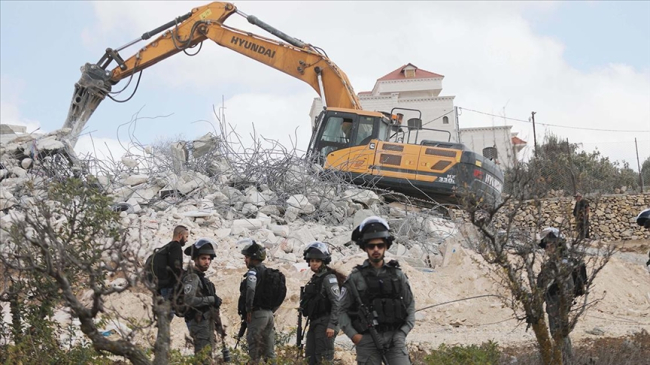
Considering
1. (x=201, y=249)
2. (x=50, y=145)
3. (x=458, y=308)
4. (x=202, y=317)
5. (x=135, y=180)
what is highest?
(x=50, y=145)

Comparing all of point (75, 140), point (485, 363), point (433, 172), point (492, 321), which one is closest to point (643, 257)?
point (433, 172)

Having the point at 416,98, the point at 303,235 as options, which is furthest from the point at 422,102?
the point at 303,235

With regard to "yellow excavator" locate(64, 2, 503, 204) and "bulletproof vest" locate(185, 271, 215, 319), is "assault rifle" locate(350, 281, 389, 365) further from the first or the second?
"yellow excavator" locate(64, 2, 503, 204)

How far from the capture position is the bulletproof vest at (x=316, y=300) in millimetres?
6871

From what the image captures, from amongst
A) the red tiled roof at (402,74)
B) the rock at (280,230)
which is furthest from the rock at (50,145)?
the red tiled roof at (402,74)

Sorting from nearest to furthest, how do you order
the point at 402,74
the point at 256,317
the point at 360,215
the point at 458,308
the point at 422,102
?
the point at 256,317 → the point at 458,308 → the point at 360,215 → the point at 422,102 → the point at 402,74

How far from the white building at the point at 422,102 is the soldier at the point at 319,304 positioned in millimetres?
29944

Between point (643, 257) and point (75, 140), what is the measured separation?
1283 cm

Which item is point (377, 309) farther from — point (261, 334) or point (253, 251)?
point (253, 251)

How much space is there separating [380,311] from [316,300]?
4.69 ft

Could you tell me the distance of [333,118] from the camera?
16.7m

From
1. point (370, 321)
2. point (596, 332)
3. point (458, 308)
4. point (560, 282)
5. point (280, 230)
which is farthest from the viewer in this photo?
point (280, 230)

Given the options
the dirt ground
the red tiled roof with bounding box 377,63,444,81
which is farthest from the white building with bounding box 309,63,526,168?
the dirt ground

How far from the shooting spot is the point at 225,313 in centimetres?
1077
